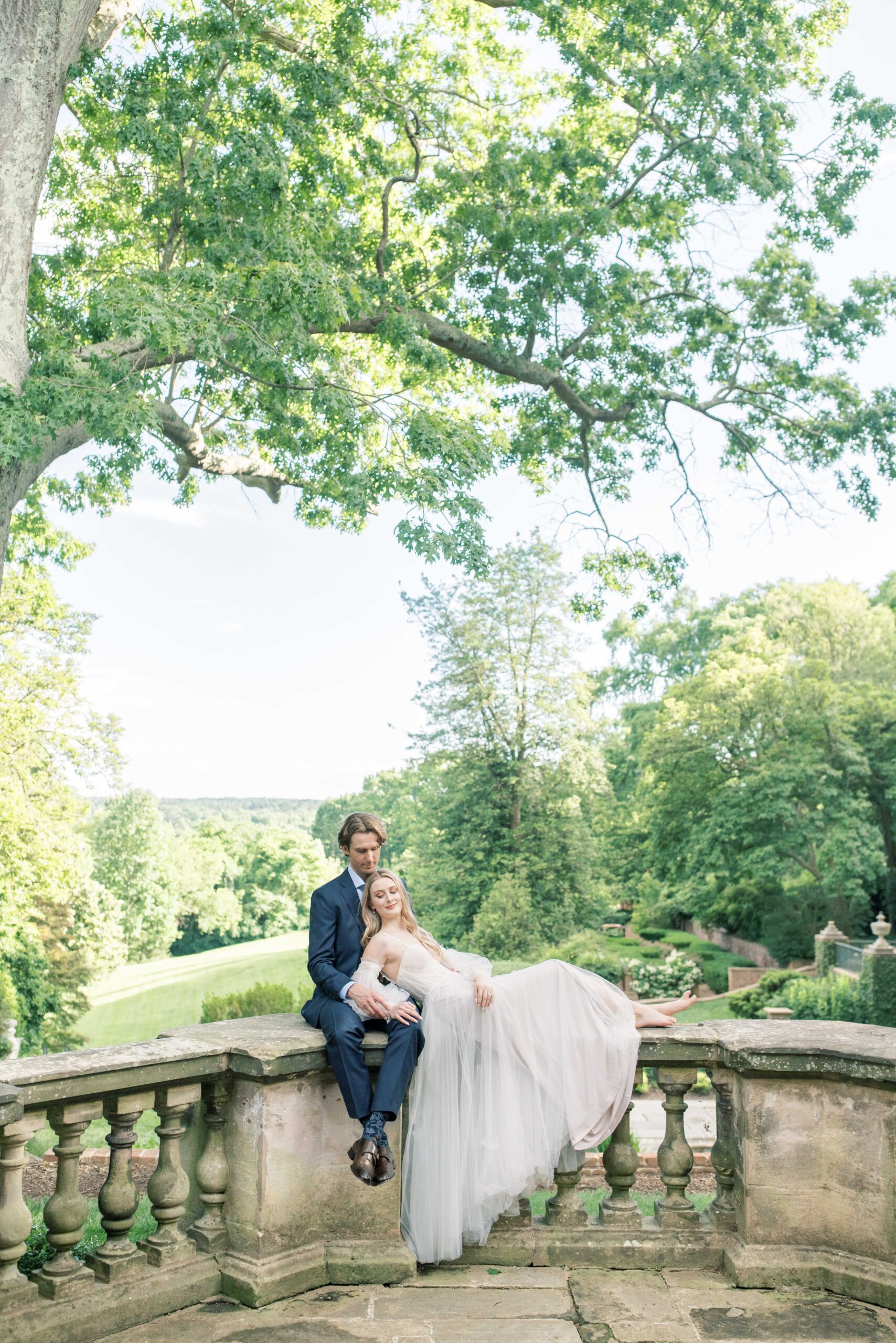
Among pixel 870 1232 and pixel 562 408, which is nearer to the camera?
pixel 870 1232

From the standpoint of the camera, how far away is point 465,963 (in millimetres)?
4305

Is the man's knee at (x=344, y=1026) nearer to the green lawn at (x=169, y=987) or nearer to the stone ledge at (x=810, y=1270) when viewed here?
the stone ledge at (x=810, y=1270)

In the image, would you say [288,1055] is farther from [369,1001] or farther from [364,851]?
[364,851]

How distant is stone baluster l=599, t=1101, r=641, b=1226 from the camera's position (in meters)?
4.00

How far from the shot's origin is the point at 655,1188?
42.8 feet

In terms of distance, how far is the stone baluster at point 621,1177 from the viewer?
400 centimetres

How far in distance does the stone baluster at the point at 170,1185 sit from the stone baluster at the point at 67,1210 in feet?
0.91

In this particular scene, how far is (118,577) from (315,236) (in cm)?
10193

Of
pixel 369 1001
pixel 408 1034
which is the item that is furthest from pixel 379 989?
pixel 408 1034

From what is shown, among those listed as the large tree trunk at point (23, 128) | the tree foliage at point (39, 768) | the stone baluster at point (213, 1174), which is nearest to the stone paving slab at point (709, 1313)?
the stone baluster at point (213, 1174)

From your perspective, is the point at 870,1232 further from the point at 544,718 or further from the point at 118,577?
the point at 118,577

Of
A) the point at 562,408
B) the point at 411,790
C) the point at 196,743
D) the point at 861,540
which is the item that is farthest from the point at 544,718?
the point at 196,743

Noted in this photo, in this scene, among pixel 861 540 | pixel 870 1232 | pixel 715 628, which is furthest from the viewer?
pixel 861 540

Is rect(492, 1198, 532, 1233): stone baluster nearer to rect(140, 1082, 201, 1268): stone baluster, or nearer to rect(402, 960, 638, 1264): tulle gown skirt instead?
rect(402, 960, 638, 1264): tulle gown skirt
